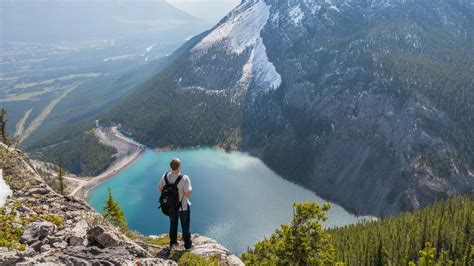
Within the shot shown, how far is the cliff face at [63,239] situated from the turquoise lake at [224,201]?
94.1m

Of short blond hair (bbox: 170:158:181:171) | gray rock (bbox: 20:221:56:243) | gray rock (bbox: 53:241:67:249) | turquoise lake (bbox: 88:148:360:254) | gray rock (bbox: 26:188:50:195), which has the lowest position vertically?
turquoise lake (bbox: 88:148:360:254)

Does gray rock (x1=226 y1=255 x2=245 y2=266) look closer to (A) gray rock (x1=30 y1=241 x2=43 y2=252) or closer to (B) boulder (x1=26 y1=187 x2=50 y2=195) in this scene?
(A) gray rock (x1=30 y1=241 x2=43 y2=252)

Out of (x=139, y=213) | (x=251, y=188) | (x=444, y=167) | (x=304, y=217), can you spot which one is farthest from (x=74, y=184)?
(x=304, y=217)

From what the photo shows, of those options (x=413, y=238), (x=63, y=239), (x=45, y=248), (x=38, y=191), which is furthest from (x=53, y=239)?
(x=413, y=238)

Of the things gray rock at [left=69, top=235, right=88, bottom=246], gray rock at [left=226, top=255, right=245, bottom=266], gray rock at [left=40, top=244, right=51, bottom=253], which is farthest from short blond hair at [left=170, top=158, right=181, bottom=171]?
gray rock at [left=226, top=255, right=245, bottom=266]

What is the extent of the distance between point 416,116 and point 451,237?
287 ft

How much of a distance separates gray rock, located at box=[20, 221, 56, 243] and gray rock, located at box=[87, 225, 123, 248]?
7.26 ft

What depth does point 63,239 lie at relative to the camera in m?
23.1

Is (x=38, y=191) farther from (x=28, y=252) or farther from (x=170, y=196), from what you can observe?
(x=28, y=252)

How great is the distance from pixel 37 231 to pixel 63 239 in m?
1.46

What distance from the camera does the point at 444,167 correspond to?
500 feet

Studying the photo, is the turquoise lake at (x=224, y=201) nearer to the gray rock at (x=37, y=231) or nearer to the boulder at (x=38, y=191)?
the boulder at (x=38, y=191)

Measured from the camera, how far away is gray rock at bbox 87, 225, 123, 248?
23.2 meters

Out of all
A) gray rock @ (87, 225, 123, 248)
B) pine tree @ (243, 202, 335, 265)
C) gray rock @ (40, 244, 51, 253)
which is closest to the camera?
gray rock @ (40, 244, 51, 253)
